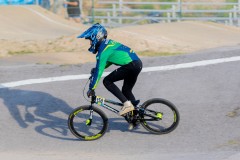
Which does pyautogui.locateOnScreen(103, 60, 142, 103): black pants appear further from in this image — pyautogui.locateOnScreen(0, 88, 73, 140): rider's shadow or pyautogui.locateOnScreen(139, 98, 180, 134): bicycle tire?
pyautogui.locateOnScreen(0, 88, 73, 140): rider's shadow

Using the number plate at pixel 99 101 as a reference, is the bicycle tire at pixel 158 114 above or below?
below

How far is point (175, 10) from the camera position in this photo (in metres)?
30.3

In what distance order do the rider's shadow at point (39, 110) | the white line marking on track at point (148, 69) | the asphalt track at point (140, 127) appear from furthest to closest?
the white line marking on track at point (148, 69), the rider's shadow at point (39, 110), the asphalt track at point (140, 127)

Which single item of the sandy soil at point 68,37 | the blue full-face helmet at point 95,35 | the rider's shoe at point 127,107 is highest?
the blue full-face helmet at point 95,35

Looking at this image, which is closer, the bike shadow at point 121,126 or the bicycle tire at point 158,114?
the bicycle tire at point 158,114

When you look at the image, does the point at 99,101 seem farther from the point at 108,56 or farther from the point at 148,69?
the point at 148,69

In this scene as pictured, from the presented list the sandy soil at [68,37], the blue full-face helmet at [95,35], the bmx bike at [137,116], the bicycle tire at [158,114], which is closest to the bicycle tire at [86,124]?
the bmx bike at [137,116]

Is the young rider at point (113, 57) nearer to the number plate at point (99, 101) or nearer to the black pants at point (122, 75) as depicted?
the black pants at point (122, 75)

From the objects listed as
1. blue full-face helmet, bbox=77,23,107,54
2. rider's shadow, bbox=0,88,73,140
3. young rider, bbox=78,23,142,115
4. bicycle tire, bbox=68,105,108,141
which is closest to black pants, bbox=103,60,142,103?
young rider, bbox=78,23,142,115

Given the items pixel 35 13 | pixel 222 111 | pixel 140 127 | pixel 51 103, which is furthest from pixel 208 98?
pixel 35 13

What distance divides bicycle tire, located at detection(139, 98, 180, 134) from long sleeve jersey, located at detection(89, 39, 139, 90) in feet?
2.42

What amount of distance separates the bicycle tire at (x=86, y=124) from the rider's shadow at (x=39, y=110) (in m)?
0.25

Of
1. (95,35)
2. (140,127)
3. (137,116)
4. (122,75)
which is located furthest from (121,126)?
(95,35)

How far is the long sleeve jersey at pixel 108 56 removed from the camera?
10086mm
